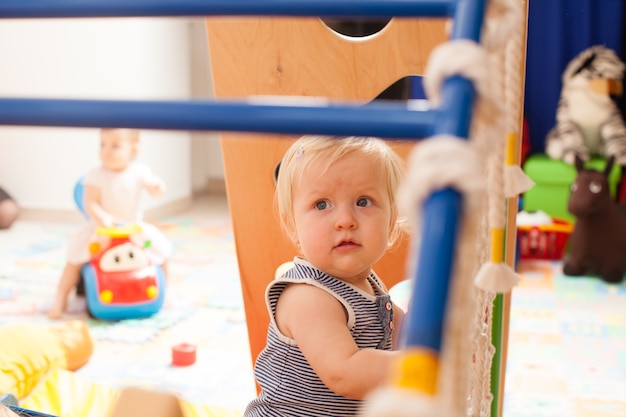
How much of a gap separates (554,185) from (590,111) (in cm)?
38

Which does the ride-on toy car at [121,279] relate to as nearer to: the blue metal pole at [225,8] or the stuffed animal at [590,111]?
the blue metal pole at [225,8]

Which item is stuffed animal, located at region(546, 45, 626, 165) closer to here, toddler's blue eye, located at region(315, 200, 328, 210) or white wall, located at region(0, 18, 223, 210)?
white wall, located at region(0, 18, 223, 210)

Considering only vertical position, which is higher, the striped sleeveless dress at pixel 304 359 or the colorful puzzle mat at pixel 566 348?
the striped sleeveless dress at pixel 304 359

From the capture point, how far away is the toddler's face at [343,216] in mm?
926

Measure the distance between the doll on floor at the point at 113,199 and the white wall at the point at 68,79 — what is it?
0.86 m

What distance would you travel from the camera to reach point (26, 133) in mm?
3490

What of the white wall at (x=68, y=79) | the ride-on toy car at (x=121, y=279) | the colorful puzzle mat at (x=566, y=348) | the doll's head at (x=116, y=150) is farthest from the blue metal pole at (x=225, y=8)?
the white wall at (x=68, y=79)

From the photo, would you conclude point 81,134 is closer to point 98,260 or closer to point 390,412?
point 98,260

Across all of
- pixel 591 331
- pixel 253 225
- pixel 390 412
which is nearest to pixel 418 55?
pixel 253 225

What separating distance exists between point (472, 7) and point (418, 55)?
2.84ft

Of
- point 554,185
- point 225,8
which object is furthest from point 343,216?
point 554,185

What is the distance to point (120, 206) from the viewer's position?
2.42 meters

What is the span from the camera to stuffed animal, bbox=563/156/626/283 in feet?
9.23

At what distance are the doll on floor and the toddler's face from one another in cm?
150
